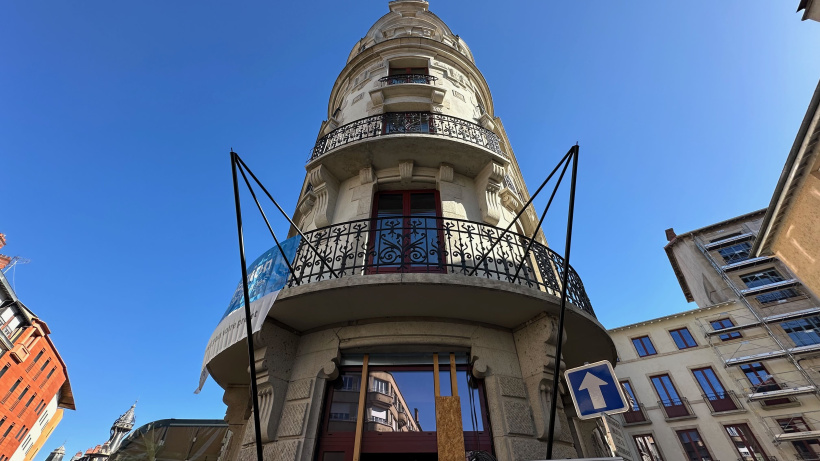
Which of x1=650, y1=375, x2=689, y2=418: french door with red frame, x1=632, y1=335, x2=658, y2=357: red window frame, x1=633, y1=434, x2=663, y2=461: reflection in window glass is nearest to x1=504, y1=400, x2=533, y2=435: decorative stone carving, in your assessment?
x1=633, y1=434, x2=663, y2=461: reflection in window glass

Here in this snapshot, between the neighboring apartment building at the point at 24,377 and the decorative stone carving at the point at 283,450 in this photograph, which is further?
the neighboring apartment building at the point at 24,377

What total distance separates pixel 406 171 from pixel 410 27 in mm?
10518

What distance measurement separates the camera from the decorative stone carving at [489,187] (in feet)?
25.5

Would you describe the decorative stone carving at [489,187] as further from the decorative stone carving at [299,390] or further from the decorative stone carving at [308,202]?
the decorative stone carving at [299,390]

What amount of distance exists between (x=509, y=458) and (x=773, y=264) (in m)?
41.9

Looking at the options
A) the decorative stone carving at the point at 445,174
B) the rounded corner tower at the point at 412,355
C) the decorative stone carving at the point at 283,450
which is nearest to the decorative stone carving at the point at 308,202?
the rounded corner tower at the point at 412,355

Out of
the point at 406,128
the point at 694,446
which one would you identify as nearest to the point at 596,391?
the point at 406,128

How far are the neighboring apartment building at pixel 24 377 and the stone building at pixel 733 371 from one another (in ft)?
208

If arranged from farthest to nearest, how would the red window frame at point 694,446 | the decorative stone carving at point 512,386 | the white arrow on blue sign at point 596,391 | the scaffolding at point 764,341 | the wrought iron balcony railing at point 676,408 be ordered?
the wrought iron balcony railing at point 676,408 < the scaffolding at point 764,341 < the red window frame at point 694,446 < the decorative stone carving at point 512,386 < the white arrow on blue sign at point 596,391

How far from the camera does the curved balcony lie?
8.04 meters

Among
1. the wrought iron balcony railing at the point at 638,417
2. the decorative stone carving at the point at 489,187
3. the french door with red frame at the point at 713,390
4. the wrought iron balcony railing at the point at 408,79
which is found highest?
the wrought iron balcony railing at the point at 408,79

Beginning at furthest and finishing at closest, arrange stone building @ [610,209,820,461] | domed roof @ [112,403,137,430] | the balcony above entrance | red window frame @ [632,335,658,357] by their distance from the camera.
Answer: domed roof @ [112,403,137,430] < red window frame @ [632,335,658,357] < stone building @ [610,209,820,461] < the balcony above entrance

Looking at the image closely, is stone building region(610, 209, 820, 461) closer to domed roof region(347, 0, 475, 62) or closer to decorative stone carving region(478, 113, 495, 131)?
decorative stone carving region(478, 113, 495, 131)

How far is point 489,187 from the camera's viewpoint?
8.17 meters
